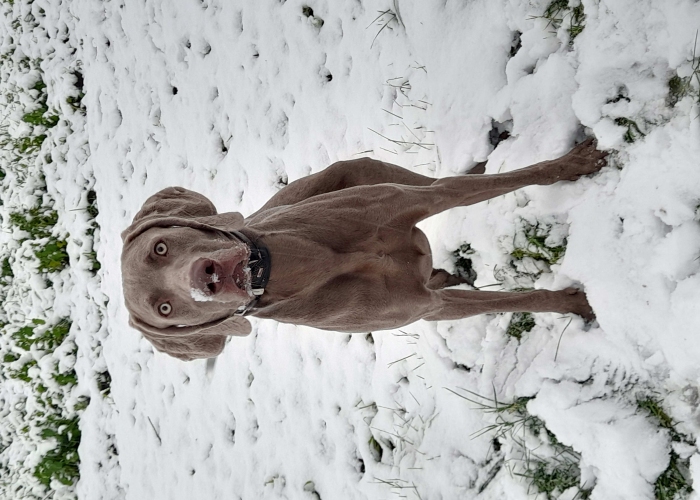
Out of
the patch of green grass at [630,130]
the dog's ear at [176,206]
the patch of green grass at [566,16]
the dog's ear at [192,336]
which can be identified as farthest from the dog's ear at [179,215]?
the patch of green grass at [566,16]

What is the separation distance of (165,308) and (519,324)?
68.0 inches

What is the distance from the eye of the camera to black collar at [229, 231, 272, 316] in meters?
1.89

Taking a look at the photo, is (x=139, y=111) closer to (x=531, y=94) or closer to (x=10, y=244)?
(x=10, y=244)

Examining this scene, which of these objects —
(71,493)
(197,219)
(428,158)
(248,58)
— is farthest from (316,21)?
(71,493)

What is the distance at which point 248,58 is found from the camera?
4.51 metres

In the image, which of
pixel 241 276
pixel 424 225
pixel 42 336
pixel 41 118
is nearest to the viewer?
pixel 241 276

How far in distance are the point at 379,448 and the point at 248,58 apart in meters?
3.08

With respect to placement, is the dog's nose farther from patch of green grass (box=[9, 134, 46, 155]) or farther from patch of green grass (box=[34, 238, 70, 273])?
patch of green grass (box=[9, 134, 46, 155])

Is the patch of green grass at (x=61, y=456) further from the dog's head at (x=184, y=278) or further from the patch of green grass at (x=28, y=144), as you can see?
the dog's head at (x=184, y=278)

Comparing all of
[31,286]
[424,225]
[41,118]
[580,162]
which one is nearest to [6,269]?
[31,286]

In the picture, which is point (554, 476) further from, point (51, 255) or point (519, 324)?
point (51, 255)

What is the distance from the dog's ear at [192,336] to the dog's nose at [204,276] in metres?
0.24

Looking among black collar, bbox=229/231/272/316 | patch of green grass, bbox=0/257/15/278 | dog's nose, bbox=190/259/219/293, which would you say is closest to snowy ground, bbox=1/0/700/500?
patch of green grass, bbox=0/257/15/278

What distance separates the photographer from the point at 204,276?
1696 millimetres
